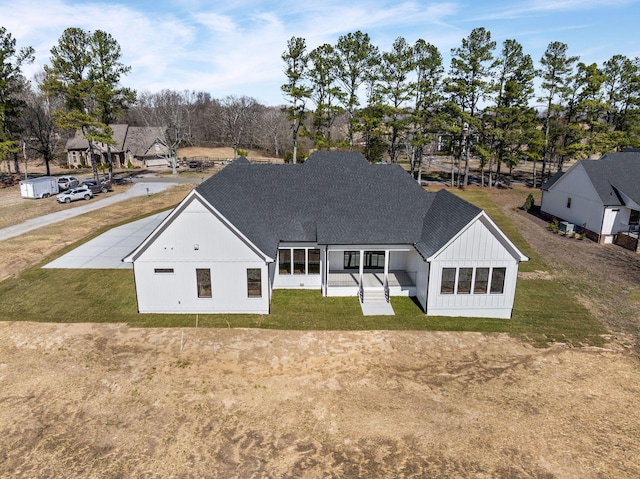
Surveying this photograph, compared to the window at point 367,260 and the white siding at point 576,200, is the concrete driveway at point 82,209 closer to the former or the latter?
the window at point 367,260

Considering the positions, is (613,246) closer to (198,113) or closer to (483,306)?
(483,306)

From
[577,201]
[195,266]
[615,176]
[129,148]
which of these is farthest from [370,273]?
[129,148]

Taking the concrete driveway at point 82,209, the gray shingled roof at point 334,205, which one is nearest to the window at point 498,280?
the gray shingled roof at point 334,205

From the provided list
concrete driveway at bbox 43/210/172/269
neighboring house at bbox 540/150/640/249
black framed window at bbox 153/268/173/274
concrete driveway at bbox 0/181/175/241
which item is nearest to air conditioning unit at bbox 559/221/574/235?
neighboring house at bbox 540/150/640/249

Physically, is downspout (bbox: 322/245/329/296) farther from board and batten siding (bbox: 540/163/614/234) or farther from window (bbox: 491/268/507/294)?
board and batten siding (bbox: 540/163/614/234)

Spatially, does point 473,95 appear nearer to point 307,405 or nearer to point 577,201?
point 577,201
